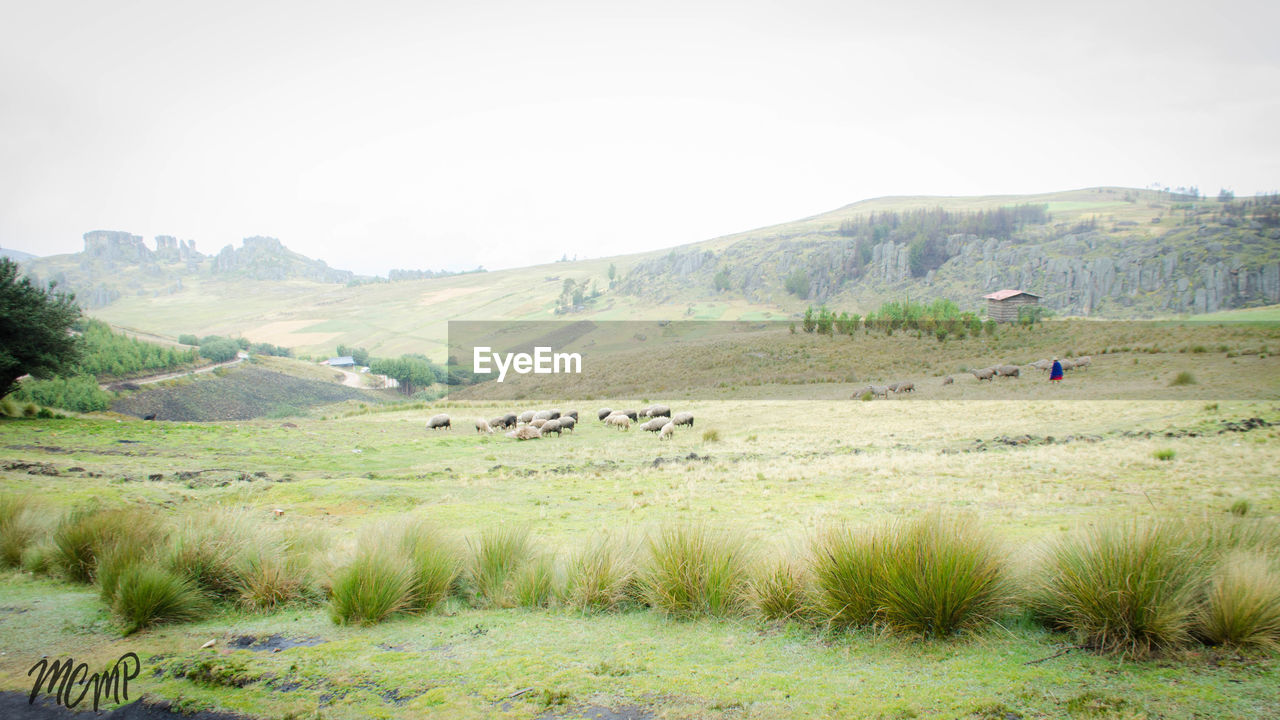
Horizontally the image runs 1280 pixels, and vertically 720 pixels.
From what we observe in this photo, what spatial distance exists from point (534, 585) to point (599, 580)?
2.22ft

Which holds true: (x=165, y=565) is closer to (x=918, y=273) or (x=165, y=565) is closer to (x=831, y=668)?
(x=831, y=668)

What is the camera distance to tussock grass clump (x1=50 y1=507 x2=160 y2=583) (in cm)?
664

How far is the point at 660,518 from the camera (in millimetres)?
10234

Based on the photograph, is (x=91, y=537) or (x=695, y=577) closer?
(x=695, y=577)

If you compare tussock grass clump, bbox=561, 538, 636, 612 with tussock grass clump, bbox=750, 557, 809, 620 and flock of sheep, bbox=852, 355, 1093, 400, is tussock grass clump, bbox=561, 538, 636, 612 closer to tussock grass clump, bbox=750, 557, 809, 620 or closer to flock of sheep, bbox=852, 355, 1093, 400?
tussock grass clump, bbox=750, 557, 809, 620

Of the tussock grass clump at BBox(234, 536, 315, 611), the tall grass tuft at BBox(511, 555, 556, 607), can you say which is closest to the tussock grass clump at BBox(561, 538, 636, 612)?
the tall grass tuft at BBox(511, 555, 556, 607)

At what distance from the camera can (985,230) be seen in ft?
546

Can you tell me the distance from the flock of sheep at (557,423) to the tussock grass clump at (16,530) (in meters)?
17.6

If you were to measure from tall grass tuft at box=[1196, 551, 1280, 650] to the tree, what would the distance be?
29.0 metres

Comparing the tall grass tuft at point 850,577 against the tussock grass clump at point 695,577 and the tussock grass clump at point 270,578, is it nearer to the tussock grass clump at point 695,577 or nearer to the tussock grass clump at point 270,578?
the tussock grass clump at point 695,577

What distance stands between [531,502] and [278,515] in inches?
179

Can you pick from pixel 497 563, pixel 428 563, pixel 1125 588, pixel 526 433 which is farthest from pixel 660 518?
pixel 526 433

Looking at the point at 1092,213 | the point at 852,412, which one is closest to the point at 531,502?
the point at 852,412

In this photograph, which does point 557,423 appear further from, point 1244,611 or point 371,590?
point 1244,611
